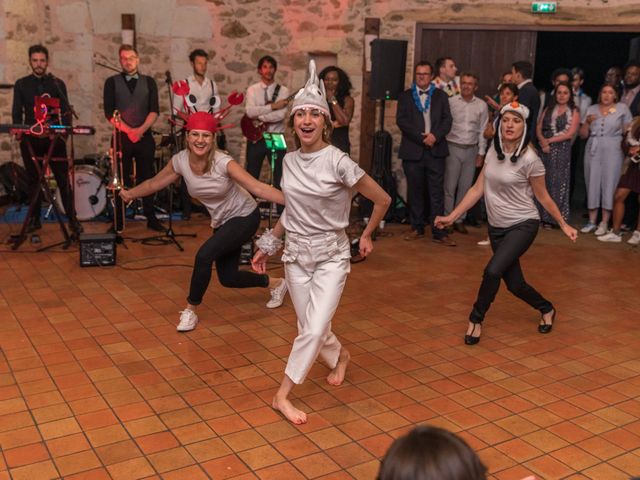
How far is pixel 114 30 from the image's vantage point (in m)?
9.48

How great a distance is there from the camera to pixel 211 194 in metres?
4.79

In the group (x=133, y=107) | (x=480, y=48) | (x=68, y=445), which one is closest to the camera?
(x=68, y=445)

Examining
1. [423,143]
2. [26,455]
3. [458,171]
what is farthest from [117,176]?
[26,455]

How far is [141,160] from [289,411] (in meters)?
5.09

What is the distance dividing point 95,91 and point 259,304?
5276mm

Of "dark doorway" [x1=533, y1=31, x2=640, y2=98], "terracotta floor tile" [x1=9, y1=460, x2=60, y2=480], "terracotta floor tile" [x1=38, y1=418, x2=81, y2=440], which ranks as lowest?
"terracotta floor tile" [x1=38, y1=418, x2=81, y2=440]

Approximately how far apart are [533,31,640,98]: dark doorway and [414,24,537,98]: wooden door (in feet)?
14.2

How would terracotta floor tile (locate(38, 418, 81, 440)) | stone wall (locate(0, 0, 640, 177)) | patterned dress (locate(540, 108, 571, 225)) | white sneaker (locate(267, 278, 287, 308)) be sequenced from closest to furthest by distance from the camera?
terracotta floor tile (locate(38, 418, 81, 440)) < white sneaker (locate(267, 278, 287, 308)) < patterned dress (locate(540, 108, 571, 225)) < stone wall (locate(0, 0, 640, 177))

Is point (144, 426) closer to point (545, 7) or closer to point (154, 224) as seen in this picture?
point (154, 224)

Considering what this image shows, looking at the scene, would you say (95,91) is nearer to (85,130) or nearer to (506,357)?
(85,130)

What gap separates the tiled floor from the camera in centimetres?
334

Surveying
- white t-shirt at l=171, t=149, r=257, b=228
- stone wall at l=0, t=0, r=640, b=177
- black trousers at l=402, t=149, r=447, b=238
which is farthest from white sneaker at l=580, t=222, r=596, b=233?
white t-shirt at l=171, t=149, r=257, b=228

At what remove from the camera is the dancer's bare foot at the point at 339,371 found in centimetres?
416

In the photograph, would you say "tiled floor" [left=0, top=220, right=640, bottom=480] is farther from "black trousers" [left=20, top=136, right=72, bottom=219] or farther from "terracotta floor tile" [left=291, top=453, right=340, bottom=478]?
"black trousers" [left=20, top=136, right=72, bottom=219]
